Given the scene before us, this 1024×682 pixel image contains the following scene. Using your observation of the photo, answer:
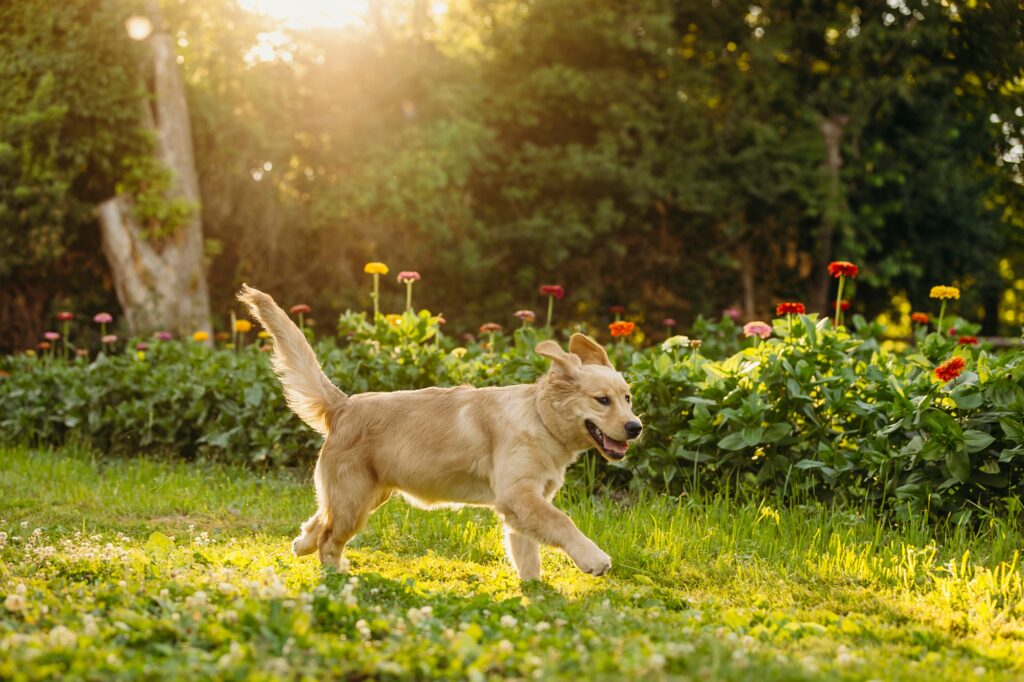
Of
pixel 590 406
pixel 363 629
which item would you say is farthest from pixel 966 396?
pixel 363 629

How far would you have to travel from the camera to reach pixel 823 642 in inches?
171

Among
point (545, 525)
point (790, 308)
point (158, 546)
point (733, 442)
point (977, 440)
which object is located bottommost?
point (158, 546)

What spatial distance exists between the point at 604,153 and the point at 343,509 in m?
17.4

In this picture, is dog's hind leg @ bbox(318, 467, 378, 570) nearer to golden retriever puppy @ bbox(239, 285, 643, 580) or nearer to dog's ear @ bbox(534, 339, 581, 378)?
golden retriever puppy @ bbox(239, 285, 643, 580)

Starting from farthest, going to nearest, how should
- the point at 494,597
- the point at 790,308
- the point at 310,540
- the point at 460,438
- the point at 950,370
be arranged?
the point at 790,308 < the point at 950,370 < the point at 310,540 < the point at 460,438 < the point at 494,597

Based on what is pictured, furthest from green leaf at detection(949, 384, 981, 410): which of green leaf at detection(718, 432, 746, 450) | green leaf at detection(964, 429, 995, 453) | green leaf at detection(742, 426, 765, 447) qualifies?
green leaf at detection(718, 432, 746, 450)

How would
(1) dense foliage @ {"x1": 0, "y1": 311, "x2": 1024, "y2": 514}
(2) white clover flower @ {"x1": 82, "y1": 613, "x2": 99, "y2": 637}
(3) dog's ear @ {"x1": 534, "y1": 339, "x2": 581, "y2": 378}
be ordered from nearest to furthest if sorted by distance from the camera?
1. (2) white clover flower @ {"x1": 82, "y1": 613, "x2": 99, "y2": 637}
2. (3) dog's ear @ {"x1": 534, "y1": 339, "x2": 581, "y2": 378}
3. (1) dense foliage @ {"x1": 0, "y1": 311, "x2": 1024, "y2": 514}

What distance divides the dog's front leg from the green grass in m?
0.20

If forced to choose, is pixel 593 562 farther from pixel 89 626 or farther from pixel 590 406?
pixel 89 626

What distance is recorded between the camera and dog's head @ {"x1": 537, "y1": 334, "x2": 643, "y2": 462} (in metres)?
5.54

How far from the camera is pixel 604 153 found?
22.2 meters

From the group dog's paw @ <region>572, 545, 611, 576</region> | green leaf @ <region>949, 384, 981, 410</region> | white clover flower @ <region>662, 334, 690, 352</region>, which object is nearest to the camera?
dog's paw @ <region>572, 545, 611, 576</region>

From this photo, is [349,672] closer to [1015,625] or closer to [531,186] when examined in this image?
[1015,625]

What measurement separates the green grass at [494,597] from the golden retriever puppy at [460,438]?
379 mm
